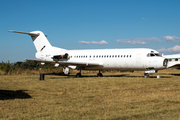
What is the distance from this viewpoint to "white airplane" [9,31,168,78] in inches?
860

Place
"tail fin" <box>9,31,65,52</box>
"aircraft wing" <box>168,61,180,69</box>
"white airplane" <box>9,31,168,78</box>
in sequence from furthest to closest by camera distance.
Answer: "tail fin" <box>9,31,65,52</box>
"aircraft wing" <box>168,61,180,69</box>
"white airplane" <box>9,31,168,78</box>

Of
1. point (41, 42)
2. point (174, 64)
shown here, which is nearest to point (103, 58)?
point (174, 64)

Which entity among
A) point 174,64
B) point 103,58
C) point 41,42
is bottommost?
point 174,64

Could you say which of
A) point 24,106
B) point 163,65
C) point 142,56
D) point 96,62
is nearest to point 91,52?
point 96,62

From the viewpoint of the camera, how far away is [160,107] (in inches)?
286

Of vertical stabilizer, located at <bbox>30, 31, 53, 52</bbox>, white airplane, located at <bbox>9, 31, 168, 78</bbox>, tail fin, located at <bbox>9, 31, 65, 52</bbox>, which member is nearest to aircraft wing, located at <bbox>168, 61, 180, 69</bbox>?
white airplane, located at <bbox>9, 31, 168, 78</bbox>

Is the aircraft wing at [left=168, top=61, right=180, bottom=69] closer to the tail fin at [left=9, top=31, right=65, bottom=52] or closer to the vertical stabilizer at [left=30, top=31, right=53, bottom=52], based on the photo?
the tail fin at [left=9, top=31, right=65, bottom=52]

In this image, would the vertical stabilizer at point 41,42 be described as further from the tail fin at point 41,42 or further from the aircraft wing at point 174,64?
the aircraft wing at point 174,64

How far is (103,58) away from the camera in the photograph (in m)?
24.4

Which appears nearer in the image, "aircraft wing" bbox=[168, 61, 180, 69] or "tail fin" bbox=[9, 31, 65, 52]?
"aircraft wing" bbox=[168, 61, 180, 69]

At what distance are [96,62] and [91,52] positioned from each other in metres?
1.60

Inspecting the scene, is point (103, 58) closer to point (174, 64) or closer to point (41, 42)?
point (174, 64)

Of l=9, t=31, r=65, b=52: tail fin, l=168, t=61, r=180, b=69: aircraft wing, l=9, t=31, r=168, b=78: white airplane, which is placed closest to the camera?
l=9, t=31, r=168, b=78: white airplane

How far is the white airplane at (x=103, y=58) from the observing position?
71.7ft
